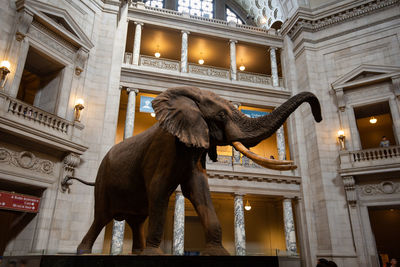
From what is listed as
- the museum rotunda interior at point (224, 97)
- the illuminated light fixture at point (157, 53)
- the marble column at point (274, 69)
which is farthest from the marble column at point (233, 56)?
the illuminated light fixture at point (157, 53)

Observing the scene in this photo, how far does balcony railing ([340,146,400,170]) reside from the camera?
12.5 meters

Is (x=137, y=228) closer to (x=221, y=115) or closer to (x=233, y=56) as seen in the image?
(x=221, y=115)

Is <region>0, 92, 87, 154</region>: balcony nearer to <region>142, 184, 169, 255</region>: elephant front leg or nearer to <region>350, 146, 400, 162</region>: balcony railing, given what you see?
<region>142, 184, 169, 255</region>: elephant front leg

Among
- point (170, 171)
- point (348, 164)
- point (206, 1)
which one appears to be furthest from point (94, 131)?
point (206, 1)

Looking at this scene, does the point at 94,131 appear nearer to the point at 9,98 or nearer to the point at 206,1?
the point at 9,98

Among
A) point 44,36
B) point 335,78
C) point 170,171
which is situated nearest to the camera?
point 170,171

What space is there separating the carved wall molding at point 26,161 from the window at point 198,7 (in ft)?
61.7

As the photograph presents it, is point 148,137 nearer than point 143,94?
Yes

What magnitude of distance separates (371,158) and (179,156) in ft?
40.4

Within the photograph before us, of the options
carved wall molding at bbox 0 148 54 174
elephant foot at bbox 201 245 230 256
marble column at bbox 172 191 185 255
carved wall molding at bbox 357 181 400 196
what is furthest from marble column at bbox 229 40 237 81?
elephant foot at bbox 201 245 230 256

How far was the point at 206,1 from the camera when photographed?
2622 centimetres

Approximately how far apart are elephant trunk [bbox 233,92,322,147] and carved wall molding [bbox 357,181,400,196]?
11528 millimetres

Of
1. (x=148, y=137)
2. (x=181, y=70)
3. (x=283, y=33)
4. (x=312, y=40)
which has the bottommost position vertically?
(x=148, y=137)

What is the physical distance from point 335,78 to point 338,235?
7.39 metres
